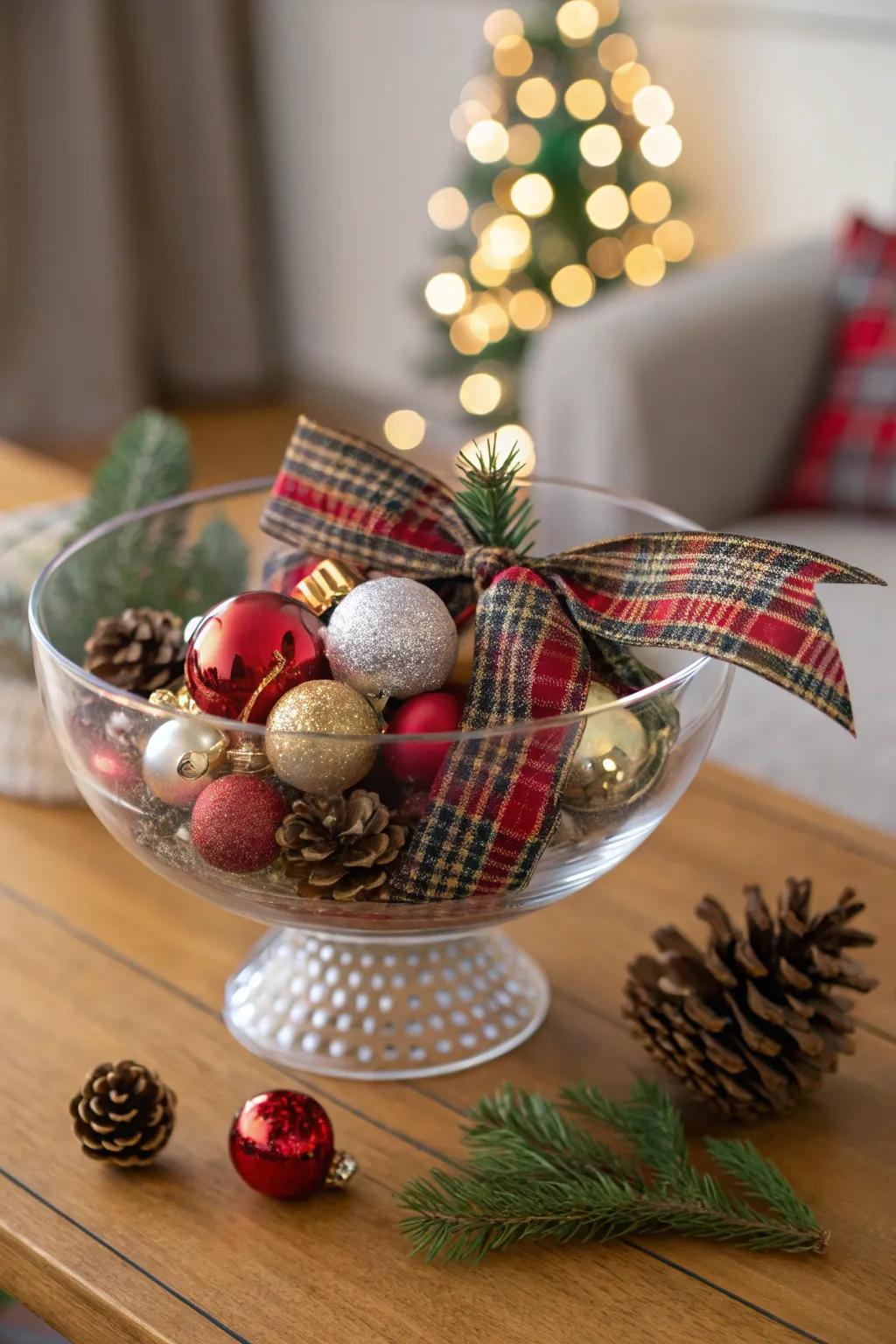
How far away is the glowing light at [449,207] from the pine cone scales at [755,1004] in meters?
2.20

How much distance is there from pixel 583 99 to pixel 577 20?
0.12m

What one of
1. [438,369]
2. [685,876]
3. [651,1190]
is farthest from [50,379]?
[651,1190]

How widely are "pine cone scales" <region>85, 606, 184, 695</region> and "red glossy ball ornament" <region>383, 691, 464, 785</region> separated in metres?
0.16

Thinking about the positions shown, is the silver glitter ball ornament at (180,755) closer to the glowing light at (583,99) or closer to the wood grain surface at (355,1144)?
the wood grain surface at (355,1144)

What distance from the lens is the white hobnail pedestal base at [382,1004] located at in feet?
2.31

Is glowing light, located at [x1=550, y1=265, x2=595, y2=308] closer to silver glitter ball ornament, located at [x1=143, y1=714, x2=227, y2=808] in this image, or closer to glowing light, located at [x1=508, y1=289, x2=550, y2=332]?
glowing light, located at [x1=508, y1=289, x2=550, y2=332]

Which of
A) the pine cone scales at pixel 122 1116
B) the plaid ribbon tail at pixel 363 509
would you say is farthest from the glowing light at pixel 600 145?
the pine cone scales at pixel 122 1116

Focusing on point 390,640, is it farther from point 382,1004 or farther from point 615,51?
point 615,51

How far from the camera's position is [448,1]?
2.73m

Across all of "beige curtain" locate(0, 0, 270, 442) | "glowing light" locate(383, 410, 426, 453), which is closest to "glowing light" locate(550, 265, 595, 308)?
"glowing light" locate(383, 410, 426, 453)

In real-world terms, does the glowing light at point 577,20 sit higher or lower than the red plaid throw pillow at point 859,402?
higher

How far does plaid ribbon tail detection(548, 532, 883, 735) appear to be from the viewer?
57 centimetres

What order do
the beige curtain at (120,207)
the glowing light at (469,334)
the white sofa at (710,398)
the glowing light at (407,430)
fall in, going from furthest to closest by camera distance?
1. the glowing light at (407,430)
2. the beige curtain at (120,207)
3. the glowing light at (469,334)
4. the white sofa at (710,398)

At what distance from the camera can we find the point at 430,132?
2871 millimetres
